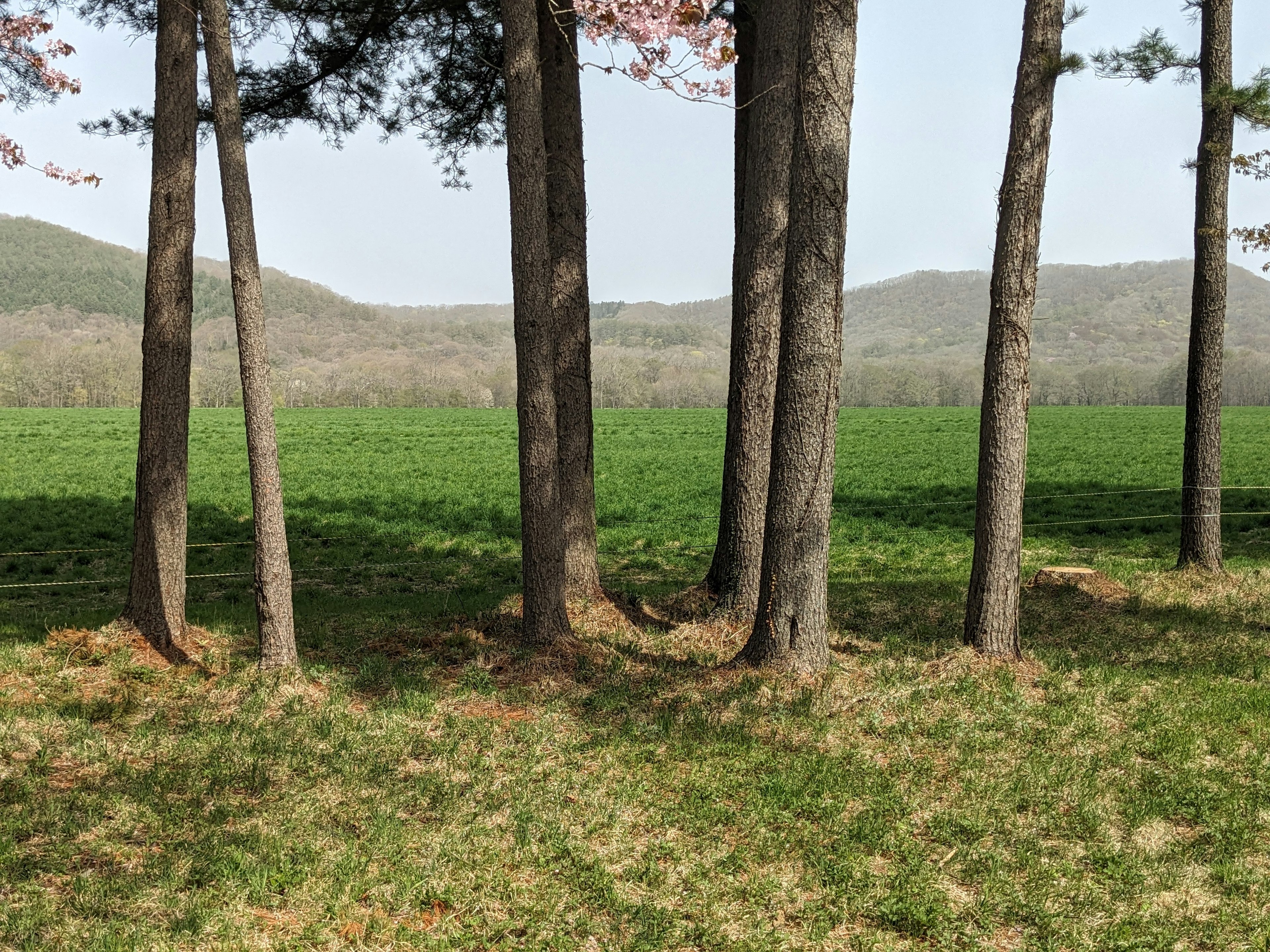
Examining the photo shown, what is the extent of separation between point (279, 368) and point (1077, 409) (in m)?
123

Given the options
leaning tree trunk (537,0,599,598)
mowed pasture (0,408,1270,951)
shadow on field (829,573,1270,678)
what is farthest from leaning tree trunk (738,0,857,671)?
leaning tree trunk (537,0,599,598)

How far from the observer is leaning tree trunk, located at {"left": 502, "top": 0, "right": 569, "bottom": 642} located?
661 centimetres

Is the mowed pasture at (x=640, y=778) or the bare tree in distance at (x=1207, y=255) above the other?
the bare tree in distance at (x=1207, y=255)

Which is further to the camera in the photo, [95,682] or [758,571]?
[758,571]

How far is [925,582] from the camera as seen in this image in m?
10.4

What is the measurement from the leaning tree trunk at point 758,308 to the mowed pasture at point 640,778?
0.76 m

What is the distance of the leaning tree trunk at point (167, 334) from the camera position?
23.3 ft

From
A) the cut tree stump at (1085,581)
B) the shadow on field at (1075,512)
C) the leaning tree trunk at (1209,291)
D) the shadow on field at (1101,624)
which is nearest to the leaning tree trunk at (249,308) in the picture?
the shadow on field at (1101,624)

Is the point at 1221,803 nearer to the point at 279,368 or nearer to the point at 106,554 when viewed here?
the point at 106,554

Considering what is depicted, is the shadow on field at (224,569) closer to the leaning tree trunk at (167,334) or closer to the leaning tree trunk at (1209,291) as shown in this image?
the leaning tree trunk at (167,334)

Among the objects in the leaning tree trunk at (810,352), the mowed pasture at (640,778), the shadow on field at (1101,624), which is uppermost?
the leaning tree trunk at (810,352)

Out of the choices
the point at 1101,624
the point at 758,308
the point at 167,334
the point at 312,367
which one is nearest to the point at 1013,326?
the point at 758,308

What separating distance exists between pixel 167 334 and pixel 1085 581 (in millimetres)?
8842

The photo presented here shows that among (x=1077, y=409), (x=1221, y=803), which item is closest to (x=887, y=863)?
(x=1221, y=803)
